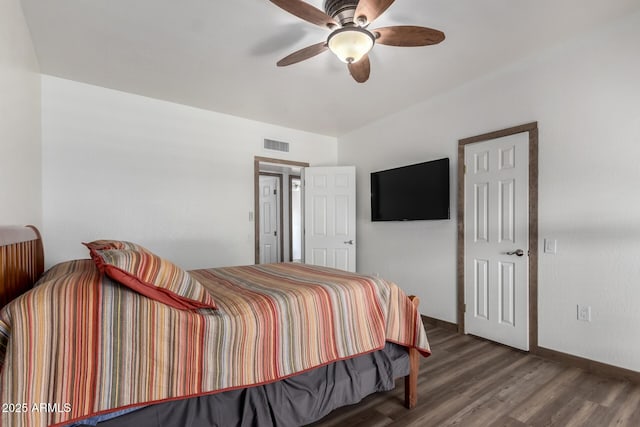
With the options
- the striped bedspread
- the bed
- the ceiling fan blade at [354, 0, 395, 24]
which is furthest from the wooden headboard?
the ceiling fan blade at [354, 0, 395, 24]

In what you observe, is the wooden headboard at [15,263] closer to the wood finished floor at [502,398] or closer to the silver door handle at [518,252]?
the wood finished floor at [502,398]

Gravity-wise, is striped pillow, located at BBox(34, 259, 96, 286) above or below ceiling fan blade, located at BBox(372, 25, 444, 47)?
below

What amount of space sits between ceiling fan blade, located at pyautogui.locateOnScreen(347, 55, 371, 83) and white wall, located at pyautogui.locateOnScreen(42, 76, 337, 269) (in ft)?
7.17

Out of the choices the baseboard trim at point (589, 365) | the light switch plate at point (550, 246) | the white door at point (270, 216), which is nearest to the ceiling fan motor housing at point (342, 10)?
the light switch plate at point (550, 246)

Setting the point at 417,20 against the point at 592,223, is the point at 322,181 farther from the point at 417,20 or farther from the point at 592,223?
the point at 592,223

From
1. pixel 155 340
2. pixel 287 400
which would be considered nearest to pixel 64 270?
pixel 155 340

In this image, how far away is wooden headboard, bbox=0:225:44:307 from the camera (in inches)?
48.3

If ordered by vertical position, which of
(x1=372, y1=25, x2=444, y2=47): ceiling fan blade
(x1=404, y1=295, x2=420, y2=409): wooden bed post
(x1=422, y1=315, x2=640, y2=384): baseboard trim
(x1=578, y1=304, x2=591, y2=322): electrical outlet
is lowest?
(x1=422, y1=315, x2=640, y2=384): baseboard trim

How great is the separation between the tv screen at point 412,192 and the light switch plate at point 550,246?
90 centimetres

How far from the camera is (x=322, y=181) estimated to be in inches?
179

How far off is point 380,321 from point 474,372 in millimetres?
1156

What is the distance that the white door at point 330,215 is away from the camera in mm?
4484

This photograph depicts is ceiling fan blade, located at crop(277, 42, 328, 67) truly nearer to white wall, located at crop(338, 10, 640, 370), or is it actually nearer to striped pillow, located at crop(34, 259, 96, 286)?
striped pillow, located at crop(34, 259, 96, 286)

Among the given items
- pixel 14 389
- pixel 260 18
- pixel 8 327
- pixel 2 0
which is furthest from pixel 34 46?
pixel 14 389
